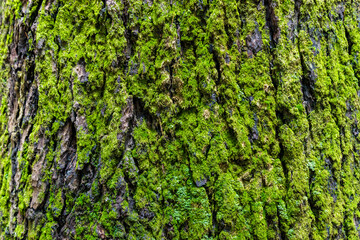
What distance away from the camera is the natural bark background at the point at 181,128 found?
1.51 m

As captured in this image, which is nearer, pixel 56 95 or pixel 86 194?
pixel 86 194

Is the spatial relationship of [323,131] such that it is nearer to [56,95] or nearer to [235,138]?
[235,138]

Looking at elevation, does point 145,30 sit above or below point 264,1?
below

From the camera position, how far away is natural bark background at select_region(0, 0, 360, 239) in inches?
59.5

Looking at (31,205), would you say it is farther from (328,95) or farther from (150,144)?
(328,95)

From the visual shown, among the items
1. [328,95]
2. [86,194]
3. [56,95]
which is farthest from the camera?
[328,95]

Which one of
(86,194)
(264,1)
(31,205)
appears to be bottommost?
(31,205)

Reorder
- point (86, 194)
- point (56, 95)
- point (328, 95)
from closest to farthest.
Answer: point (86, 194) < point (56, 95) < point (328, 95)

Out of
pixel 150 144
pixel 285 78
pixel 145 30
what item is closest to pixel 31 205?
pixel 150 144

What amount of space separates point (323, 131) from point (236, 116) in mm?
616

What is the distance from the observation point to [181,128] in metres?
1.58

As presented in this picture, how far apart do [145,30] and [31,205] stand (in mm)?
1317

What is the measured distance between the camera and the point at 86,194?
153cm

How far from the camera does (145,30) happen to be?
5.24 ft
